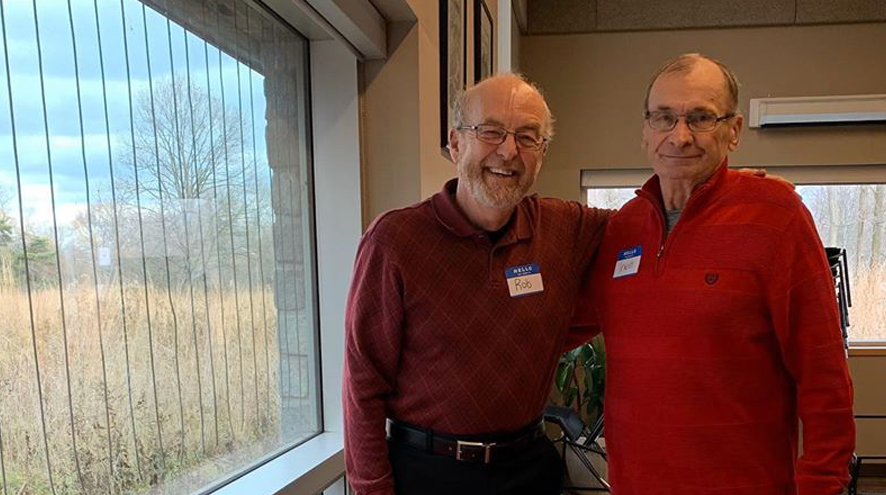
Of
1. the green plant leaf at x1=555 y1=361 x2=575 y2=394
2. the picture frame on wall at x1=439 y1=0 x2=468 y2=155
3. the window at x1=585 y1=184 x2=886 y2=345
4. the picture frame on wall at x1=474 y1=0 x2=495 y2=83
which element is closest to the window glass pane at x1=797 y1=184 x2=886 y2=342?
the window at x1=585 y1=184 x2=886 y2=345

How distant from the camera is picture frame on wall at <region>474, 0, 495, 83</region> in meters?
2.46

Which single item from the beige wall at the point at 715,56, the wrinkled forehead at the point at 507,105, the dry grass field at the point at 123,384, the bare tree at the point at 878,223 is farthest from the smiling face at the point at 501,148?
the bare tree at the point at 878,223

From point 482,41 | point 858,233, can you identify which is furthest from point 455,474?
point 858,233

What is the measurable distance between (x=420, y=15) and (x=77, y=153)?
106cm

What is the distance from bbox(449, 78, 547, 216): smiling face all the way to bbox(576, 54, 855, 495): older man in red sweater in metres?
0.24

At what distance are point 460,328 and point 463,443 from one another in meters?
0.23

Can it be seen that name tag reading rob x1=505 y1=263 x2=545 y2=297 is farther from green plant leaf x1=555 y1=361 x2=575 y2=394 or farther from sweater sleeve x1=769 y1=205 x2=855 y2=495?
green plant leaf x1=555 y1=361 x2=575 y2=394

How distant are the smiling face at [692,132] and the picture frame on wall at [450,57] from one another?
2.61 feet

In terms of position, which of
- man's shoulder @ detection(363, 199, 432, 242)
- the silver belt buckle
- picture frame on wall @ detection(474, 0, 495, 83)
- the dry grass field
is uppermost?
picture frame on wall @ detection(474, 0, 495, 83)

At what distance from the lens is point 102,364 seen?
965 mm

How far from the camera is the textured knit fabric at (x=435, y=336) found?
115cm

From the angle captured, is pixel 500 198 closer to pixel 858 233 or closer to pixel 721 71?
pixel 721 71

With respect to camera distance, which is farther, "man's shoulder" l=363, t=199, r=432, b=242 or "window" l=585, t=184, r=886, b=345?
"window" l=585, t=184, r=886, b=345

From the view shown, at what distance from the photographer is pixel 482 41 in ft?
8.43
